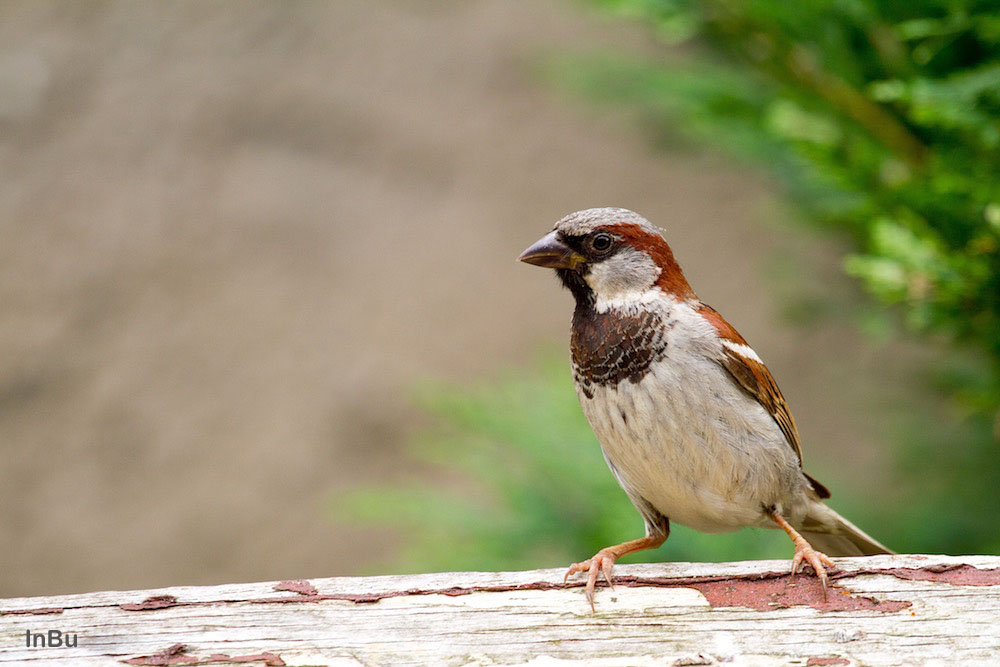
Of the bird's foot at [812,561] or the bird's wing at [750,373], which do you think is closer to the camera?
the bird's foot at [812,561]

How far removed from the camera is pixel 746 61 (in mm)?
3115

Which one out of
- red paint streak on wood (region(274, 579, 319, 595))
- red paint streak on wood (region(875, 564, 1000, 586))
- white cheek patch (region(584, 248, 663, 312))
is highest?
white cheek patch (region(584, 248, 663, 312))

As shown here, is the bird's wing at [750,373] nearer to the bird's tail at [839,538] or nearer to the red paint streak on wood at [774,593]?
the bird's tail at [839,538]

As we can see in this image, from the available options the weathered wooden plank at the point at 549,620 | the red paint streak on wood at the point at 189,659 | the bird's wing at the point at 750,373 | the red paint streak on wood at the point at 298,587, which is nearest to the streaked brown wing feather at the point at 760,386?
the bird's wing at the point at 750,373

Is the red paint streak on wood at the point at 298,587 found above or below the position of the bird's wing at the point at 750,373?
below

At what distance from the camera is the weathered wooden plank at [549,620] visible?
5.03ft

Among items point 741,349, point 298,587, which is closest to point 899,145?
point 741,349

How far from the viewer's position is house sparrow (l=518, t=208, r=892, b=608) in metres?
1.92

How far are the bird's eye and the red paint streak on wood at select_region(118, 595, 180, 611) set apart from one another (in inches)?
43.1

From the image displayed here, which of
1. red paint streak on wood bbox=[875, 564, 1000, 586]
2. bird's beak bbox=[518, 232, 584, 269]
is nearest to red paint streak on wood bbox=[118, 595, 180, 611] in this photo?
bird's beak bbox=[518, 232, 584, 269]

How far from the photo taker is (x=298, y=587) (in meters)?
1.67

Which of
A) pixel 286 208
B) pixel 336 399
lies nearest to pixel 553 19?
pixel 286 208

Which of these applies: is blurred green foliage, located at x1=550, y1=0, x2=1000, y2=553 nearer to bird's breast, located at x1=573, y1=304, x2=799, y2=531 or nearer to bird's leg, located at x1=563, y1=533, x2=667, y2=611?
bird's breast, located at x1=573, y1=304, x2=799, y2=531

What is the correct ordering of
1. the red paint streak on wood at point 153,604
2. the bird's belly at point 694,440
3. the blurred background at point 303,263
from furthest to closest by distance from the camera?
the blurred background at point 303,263 → the bird's belly at point 694,440 → the red paint streak on wood at point 153,604
